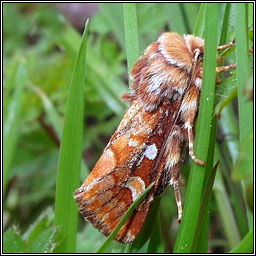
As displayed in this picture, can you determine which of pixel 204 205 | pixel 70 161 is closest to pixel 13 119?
pixel 70 161

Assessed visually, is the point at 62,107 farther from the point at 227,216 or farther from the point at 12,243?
the point at 12,243

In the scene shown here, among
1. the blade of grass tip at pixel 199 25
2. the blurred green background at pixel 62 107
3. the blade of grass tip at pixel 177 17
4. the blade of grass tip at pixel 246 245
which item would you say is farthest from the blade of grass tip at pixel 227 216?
the blade of grass tip at pixel 246 245

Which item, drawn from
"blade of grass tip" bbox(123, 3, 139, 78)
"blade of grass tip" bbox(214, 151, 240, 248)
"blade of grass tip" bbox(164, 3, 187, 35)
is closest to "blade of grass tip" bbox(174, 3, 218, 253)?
"blade of grass tip" bbox(123, 3, 139, 78)

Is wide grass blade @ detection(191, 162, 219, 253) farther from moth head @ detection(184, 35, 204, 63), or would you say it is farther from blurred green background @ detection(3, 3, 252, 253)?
blurred green background @ detection(3, 3, 252, 253)

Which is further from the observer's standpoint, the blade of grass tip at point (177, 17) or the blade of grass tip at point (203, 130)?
the blade of grass tip at point (177, 17)

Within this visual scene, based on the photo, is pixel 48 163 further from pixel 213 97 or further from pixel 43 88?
pixel 213 97

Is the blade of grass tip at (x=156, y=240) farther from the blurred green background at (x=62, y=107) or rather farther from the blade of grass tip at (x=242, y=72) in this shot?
the blurred green background at (x=62, y=107)
